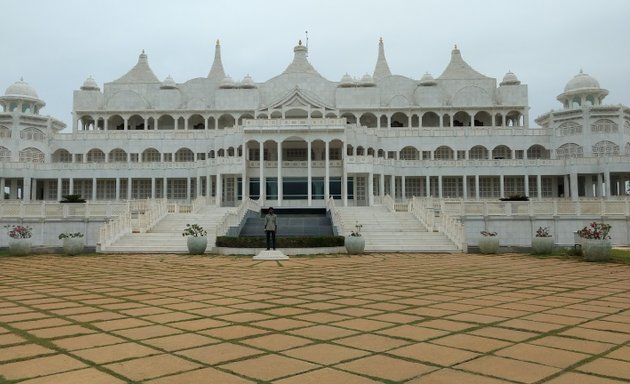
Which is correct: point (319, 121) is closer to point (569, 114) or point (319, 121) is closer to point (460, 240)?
point (460, 240)

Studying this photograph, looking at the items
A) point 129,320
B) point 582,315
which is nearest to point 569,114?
point 582,315

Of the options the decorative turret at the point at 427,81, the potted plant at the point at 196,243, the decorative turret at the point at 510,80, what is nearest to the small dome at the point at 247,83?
the decorative turret at the point at 427,81

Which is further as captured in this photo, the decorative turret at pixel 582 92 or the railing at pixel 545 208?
the decorative turret at pixel 582 92

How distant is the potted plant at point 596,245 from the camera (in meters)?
18.4

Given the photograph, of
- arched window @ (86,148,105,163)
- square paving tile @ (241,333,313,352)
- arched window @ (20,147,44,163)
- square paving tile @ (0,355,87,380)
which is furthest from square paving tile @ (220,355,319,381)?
arched window @ (20,147,44,163)

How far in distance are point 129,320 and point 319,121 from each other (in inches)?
1475

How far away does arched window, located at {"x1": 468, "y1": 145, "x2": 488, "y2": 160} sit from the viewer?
174 feet

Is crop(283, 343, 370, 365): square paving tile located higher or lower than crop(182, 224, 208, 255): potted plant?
lower

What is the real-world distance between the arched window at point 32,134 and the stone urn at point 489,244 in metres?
48.6

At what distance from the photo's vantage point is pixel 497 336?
21.6 feet

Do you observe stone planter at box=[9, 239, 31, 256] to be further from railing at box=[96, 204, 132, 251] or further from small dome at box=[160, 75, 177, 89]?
small dome at box=[160, 75, 177, 89]

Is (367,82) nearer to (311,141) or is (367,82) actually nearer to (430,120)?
(430,120)

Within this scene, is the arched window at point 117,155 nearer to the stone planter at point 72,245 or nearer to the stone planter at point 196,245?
the stone planter at point 72,245

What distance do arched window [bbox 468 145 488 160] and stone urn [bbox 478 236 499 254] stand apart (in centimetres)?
3205
